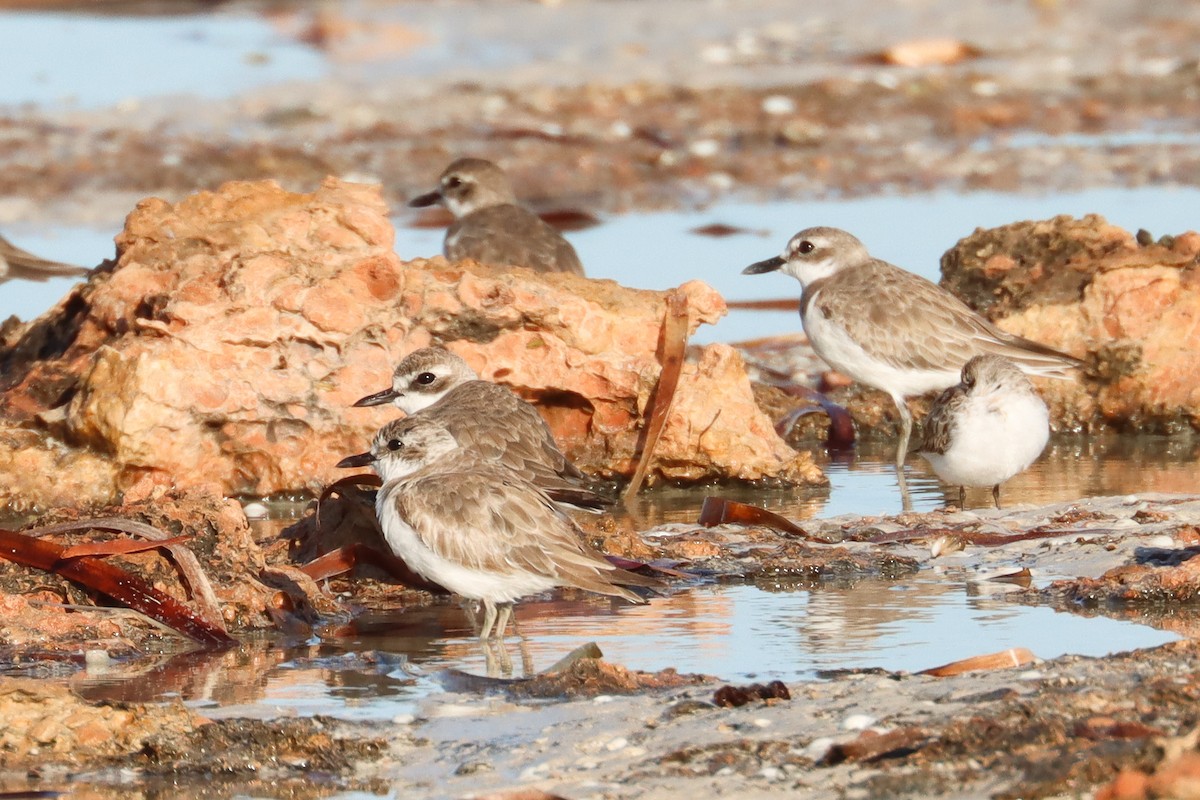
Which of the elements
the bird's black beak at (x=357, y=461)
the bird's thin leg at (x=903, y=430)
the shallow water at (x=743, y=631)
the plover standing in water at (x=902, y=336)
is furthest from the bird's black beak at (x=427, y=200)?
the bird's black beak at (x=357, y=461)

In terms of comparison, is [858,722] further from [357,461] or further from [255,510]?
[255,510]

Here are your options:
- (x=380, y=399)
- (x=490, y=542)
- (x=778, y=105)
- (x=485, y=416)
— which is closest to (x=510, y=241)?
(x=380, y=399)

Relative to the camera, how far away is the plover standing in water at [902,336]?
31.3ft

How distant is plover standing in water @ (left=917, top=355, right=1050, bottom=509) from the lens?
26.9 feet

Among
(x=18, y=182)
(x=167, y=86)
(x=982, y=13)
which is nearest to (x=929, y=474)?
(x=18, y=182)

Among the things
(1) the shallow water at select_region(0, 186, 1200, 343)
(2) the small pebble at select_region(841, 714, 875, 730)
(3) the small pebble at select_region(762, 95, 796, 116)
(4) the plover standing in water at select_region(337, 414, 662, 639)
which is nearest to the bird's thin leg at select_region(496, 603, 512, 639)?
(4) the plover standing in water at select_region(337, 414, 662, 639)

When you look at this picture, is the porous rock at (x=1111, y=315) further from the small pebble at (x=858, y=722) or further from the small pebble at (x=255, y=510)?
the small pebble at (x=858, y=722)

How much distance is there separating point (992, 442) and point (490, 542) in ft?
8.69

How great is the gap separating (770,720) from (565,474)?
3161 mm

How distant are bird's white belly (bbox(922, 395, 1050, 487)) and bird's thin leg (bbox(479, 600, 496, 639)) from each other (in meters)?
2.58

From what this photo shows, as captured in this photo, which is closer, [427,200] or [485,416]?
[485,416]

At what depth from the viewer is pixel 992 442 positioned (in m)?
8.16

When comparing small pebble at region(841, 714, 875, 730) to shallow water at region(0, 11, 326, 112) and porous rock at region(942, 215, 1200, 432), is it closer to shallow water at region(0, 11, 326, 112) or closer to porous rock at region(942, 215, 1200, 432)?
porous rock at region(942, 215, 1200, 432)

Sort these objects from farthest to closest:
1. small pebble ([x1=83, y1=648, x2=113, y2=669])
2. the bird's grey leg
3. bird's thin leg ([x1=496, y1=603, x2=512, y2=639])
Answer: the bird's grey leg < bird's thin leg ([x1=496, y1=603, x2=512, y2=639]) < small pebble ([x1=83, y1=648, x2=113, y2=669])
